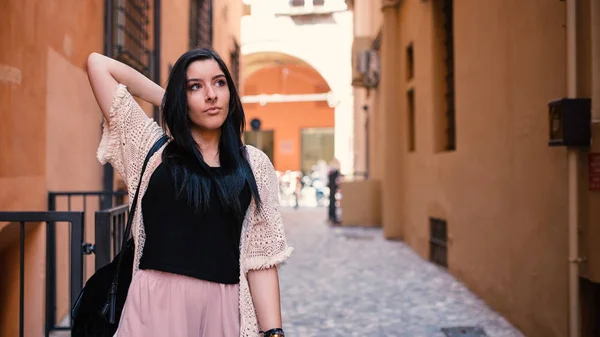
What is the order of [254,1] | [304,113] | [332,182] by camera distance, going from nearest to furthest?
[332,182]
[254,1]
[304,113]

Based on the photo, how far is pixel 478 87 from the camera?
20.0 feet

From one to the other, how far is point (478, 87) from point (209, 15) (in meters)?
7.25

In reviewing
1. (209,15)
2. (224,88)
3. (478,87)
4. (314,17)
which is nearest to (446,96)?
(478,87)

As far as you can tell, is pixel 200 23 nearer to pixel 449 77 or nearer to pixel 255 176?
pixel 449 77

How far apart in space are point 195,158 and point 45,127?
10.2 feet

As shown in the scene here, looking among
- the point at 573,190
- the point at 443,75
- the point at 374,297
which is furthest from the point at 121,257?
the point at 443,75

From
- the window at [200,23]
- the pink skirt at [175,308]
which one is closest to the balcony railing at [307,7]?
the window at [200,23]

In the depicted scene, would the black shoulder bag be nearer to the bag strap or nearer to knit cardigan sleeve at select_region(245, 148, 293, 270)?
the bag strap

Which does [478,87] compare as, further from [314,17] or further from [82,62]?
[314,17]

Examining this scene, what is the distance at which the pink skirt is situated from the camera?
180 cm

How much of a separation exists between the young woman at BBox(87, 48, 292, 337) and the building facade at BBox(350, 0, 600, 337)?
245cm

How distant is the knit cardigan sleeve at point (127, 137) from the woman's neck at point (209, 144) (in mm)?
133

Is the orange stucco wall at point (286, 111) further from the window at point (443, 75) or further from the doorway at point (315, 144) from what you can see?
the window at point (443, 75)

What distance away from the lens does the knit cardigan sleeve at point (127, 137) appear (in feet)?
6.37
